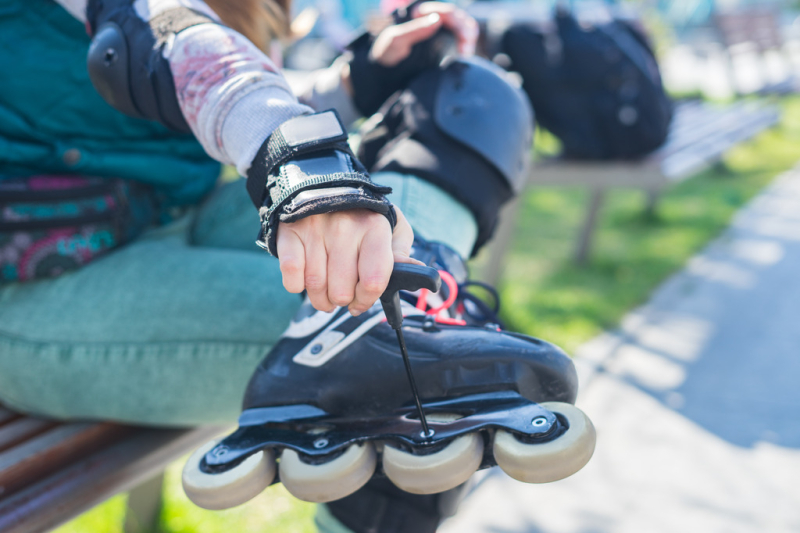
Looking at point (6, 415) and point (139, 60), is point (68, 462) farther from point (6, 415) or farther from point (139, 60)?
point (139, 60)

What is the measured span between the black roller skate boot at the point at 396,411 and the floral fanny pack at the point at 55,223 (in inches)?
17.0

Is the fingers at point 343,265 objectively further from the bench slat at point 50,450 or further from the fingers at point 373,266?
the bench slat at point 50,450

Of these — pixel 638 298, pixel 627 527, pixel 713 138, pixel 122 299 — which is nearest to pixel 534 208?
pixel 713 138

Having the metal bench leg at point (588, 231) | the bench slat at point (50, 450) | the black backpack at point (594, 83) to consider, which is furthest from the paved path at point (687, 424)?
the bench slat at point (50, 450)

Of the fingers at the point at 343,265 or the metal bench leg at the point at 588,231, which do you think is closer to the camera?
the fingers at the point at 343,265

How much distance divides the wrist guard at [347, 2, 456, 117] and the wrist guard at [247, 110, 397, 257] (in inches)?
17.7

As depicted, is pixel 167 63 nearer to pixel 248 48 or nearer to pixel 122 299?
pixel 248 48

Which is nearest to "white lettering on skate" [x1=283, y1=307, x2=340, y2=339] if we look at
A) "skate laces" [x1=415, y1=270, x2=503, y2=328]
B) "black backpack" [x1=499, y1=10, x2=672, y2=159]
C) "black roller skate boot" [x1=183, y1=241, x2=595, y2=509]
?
"black roller skate boot" [x1=183, y1=241, x2=595, y2=509]

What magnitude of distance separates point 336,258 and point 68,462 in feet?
2.05

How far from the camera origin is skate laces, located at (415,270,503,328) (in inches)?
32.5

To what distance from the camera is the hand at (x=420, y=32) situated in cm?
108

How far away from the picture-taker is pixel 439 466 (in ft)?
2.07

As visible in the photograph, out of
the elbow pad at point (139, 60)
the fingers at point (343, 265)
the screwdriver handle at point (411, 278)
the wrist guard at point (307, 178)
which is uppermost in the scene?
the elbow pad at point (139, 60)

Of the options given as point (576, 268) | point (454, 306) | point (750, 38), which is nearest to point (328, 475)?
point (454, 306)
